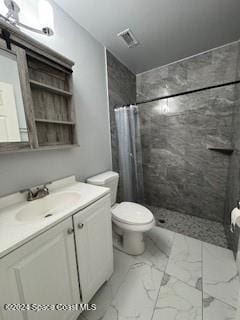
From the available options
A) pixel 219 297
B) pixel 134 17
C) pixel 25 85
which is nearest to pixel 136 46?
pixel 134 17

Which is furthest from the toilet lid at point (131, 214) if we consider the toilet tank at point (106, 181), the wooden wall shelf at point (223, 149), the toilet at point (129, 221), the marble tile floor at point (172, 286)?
the wooden wall shelf at point (223, 149)

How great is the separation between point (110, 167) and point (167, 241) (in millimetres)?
1165

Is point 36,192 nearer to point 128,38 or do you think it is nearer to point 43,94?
point 43,94

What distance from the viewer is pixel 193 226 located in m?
1.96

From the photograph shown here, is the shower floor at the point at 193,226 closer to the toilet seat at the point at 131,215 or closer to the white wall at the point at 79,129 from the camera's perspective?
the toilet seat at the point at 131,215

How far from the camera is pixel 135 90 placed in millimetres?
2445

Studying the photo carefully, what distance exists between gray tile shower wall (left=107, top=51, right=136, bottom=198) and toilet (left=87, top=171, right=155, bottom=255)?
47 centimetres

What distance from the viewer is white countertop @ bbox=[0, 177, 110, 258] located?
62 centimetres

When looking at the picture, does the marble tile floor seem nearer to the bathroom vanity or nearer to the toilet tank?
the bathroom vanity

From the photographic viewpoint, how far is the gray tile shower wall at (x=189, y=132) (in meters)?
1.82

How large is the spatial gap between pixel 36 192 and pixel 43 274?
0.56 metres

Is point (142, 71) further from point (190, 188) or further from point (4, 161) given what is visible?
point (4, 161)

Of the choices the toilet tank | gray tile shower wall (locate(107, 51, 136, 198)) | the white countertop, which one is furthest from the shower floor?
the white countertop

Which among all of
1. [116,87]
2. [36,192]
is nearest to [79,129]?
[36,192]
